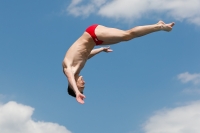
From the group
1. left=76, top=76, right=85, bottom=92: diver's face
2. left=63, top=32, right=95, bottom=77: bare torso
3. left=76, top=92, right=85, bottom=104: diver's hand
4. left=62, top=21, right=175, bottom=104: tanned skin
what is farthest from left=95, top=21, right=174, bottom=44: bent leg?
left=76, top=92, right=85, bottom=104: diver's hand

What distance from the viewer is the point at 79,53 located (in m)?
14.2

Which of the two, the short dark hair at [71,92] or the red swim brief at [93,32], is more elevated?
the red swim brief at [93,32]

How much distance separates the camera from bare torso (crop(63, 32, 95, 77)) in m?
14.2

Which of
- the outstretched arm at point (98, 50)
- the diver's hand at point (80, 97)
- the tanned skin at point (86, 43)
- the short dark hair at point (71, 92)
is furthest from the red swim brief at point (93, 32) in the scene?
the diver's hand at point (80, 97)

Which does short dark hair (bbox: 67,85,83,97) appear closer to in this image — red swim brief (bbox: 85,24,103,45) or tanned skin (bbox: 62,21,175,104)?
tanned skin (bbox: 62,21,175,104)

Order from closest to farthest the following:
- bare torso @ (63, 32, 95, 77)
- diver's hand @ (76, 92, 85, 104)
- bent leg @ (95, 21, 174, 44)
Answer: diver's hand @ (76, 92, 85, 104) → bent leg @ (95, 21, 174, 44) → bare torso @ (63, 32, 95, 77)

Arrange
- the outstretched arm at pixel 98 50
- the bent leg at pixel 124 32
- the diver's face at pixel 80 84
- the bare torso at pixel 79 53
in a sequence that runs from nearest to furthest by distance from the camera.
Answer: the bent leg at pixel 124 32
the diver's face at pixel 80 84
the bare torso at pixel 79 53
the outstretched arm at pixel 98 50

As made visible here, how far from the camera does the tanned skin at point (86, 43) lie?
1349 centimetres

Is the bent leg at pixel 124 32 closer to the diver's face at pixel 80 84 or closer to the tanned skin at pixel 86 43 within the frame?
the tanned skin at pixel 86 43

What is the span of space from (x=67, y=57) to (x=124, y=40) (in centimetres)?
183

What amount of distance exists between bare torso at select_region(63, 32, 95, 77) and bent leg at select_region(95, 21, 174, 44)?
43 centimetres

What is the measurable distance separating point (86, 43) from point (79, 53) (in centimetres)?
41

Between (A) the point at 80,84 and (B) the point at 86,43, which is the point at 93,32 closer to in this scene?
(B) the point at 86,43

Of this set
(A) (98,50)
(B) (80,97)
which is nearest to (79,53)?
(B) (80,97)
